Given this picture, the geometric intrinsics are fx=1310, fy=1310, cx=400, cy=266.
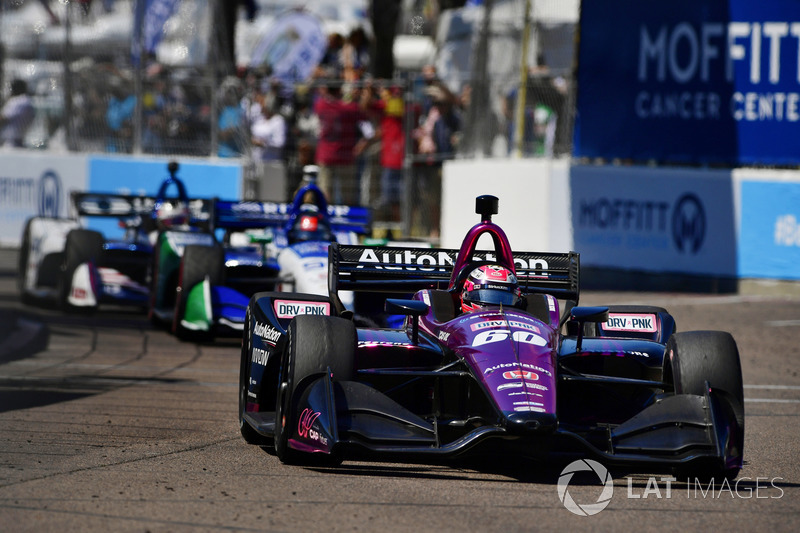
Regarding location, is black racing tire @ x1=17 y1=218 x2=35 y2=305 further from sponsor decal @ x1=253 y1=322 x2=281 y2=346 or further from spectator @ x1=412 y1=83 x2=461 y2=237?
sponsor decal @ x1=253 y1=322 x2=281 y2=346

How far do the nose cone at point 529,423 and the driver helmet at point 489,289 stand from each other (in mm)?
1256

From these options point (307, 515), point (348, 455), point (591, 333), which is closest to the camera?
point (307, 515)

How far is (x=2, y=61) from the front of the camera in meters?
22.0

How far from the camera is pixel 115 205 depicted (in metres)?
14.9

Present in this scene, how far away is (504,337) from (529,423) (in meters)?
0.63

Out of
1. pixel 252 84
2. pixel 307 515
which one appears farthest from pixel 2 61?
pixel 307 515

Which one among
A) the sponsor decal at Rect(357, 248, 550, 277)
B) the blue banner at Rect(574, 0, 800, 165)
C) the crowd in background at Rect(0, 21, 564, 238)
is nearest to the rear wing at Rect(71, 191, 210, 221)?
the crowd in background at Rect(0, 21, 564, 238)

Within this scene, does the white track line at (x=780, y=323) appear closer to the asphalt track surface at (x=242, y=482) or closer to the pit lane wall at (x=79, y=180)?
the asphalt track surface at (x=242, y=482)

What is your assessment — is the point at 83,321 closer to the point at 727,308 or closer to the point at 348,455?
the point at 727,308

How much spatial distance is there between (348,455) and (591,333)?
2.07 metres

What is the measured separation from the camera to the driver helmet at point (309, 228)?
40.0 ft

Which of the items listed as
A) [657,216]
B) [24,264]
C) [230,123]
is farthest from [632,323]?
[230,123]

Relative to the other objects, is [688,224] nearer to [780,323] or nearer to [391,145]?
[780,323]

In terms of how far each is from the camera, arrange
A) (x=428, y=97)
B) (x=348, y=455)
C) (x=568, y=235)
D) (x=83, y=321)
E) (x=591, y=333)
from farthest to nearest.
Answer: (x=428, y=97) → (x=568, y=235) → (x=83, y=321) → (x=591, y=333) → (x=348, y=455)
